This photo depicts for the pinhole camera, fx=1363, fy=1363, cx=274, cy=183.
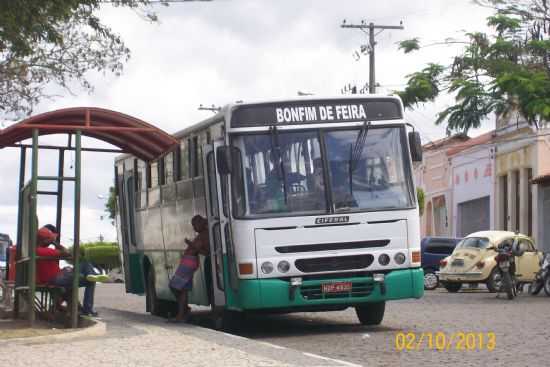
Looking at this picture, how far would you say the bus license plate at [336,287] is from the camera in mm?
17625

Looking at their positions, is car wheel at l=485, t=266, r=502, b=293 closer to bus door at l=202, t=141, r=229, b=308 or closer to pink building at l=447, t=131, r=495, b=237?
bus door at l=202, t=141, r=229, b=308

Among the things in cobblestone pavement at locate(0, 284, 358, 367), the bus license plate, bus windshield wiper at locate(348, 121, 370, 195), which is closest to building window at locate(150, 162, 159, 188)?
cobblestone pavement at locate(0, 284, 358, 367)

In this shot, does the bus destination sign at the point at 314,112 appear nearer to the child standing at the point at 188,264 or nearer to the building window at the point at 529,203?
the child standing at the point at 188,264

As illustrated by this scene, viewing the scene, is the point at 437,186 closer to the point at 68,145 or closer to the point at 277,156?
the point at 68,145

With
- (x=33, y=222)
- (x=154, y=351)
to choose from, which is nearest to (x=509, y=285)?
(x=33, y=222)

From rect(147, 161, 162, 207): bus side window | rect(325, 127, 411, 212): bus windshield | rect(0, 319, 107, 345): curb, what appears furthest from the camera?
rect(147, 161, 162, 207): bus side window

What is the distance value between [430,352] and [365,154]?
3649 millimetres

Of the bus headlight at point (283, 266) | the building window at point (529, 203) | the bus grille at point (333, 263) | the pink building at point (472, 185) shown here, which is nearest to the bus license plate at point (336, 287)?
the bus grille at point (333, 263)

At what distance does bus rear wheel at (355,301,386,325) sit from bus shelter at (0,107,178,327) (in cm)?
363

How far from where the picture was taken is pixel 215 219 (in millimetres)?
18375

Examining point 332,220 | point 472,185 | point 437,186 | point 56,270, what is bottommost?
point 56,270

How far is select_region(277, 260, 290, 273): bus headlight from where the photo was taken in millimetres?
17516

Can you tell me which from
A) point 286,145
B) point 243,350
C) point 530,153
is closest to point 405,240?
point 286,145
